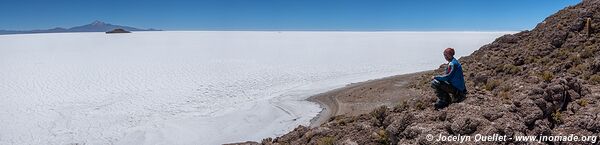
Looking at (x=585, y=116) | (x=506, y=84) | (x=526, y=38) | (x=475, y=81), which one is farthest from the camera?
(x=526, y=38)

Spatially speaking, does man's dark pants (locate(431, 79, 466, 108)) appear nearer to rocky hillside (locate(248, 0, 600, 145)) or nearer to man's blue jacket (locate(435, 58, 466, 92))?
man's blue jacket (locate(435, 58, 466, 92))

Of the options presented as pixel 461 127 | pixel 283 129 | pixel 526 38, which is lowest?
pixel 283 129

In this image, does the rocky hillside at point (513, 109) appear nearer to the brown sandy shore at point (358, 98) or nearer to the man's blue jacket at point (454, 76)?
the man's blue jacket at point (454, 76)

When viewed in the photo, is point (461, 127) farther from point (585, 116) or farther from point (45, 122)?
point (45, 122)

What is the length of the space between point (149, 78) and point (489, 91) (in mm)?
14492

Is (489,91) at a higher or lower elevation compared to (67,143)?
higher

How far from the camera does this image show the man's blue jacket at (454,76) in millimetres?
6477

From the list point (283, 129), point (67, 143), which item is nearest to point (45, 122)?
point (67, 143)

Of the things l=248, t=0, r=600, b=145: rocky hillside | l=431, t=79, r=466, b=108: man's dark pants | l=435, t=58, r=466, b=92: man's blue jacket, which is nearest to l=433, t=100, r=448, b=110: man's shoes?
l=431, t=79, r=466, b=108: man's dark pants

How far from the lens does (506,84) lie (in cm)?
749

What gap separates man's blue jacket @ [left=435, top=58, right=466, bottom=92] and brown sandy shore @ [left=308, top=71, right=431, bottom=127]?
4359 millimetres

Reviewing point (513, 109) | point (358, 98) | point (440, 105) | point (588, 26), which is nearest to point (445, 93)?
point (440, 105)

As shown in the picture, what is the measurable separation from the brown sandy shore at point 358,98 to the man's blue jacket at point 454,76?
172 inches

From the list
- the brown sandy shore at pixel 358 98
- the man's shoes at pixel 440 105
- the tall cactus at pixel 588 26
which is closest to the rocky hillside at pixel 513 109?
the tall cactus at pixel 588 26
